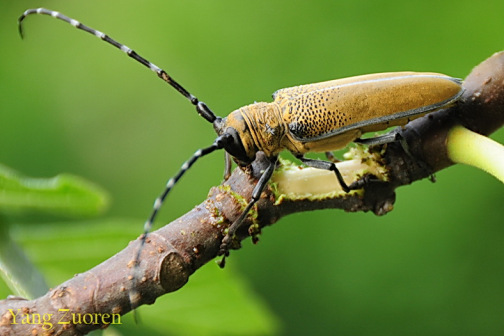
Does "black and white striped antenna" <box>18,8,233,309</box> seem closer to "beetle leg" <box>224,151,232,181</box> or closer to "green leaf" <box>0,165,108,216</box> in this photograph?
"beetle leg" <box>224,151,232,181</box>

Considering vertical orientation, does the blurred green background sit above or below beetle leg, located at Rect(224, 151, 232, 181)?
below

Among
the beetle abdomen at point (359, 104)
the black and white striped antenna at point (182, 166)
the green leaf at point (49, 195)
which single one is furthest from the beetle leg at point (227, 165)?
the green leaf at point (49, 195)

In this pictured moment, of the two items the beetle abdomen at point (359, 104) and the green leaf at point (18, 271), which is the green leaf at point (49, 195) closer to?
the green leaf at point (18, 271)

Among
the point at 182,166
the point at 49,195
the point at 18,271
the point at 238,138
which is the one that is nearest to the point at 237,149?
the point at 238,138

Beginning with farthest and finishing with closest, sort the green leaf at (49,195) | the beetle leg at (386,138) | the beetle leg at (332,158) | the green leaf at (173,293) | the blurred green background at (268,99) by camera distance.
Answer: the blurred green background at (268,99) < the green leaf at (173,293) < the beetle leg at (332,158) < the green leaf at (49,195) < the beetle leg at (386,138)

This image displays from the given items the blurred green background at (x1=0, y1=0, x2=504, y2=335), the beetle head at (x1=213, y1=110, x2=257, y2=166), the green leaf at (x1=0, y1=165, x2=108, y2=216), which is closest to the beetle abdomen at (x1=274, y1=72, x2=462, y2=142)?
the beetle head at (x1=213, y1=110, x2=257, y2=166)

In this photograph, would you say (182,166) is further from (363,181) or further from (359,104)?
(359,104)
